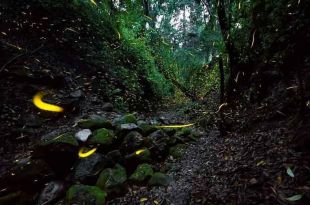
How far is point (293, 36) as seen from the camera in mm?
5492

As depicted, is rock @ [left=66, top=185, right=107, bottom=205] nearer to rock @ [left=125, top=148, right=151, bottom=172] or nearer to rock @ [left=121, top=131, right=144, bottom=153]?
rock @ [left=125, top=148, right=151, bottom=172]

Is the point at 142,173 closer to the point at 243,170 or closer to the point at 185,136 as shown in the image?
the point at 243,170

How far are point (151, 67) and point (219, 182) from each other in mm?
11801

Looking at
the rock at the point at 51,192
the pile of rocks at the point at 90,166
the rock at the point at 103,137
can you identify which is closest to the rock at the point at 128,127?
the pile of rocks at the point at 90,166

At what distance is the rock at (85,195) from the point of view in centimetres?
418

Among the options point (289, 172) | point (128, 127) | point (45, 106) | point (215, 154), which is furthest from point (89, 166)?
point (289, 172)

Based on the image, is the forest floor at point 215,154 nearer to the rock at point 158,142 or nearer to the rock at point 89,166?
the rock at point 158,142

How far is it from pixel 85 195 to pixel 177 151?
260 cm

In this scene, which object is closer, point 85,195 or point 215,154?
point 85,195

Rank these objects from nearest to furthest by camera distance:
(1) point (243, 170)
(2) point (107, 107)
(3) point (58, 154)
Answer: (1) point (243, 170)
(3) point (58, 154)
(2) point (107, 107)

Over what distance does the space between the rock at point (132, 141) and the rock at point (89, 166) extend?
0.72 meters

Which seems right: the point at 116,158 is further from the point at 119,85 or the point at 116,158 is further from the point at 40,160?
the point at 119,85

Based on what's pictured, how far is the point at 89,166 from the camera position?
4.88 meters

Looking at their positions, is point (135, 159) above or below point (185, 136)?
below
